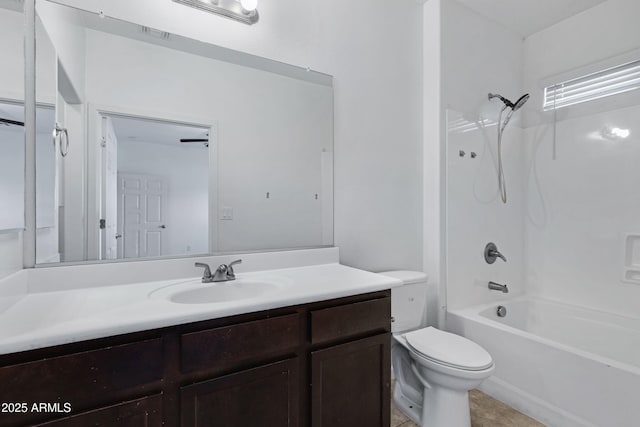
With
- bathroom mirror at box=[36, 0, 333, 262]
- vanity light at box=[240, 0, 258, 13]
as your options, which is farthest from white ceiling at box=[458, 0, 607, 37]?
vanity light at box=[240, 0, 258, 13]

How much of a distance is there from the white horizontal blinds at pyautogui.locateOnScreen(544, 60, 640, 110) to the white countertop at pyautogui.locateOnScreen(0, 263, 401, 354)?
223cm

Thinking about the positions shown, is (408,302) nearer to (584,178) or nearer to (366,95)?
(366,95)

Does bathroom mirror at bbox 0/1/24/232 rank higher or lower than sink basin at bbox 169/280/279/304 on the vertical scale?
higher

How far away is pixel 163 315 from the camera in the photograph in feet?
2.86

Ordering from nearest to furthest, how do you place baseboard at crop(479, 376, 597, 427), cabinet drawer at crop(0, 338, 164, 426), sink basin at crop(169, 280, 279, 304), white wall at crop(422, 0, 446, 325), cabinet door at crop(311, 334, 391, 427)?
cabinet drawer at crop(0, 338, 164, 426) < cabinet door at crop(311, 334, 391, 427) < sink basin at crop(169, 280, 279, 304) < baseboard at crop(479, 376, 597, 427) < white wall at crop(422, 0, 446, 325)

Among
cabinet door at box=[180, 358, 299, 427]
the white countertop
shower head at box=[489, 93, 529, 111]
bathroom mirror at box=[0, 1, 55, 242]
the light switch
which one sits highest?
shower head at box=[489, 93, 529, 111]

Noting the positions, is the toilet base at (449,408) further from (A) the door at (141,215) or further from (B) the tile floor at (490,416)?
(A) the door at (141,215)

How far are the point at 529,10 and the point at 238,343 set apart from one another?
2.92 metres

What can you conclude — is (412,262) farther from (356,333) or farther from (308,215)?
(356,333)

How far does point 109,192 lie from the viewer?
4.43 ft

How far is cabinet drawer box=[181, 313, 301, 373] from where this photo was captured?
91cm

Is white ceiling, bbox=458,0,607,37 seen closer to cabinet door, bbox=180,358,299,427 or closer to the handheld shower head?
the handheld shower head

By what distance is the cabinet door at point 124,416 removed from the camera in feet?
2.51

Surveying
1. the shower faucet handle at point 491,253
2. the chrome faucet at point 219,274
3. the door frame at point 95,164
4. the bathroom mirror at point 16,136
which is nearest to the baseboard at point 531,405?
the shower faucet handle at point 491,253
